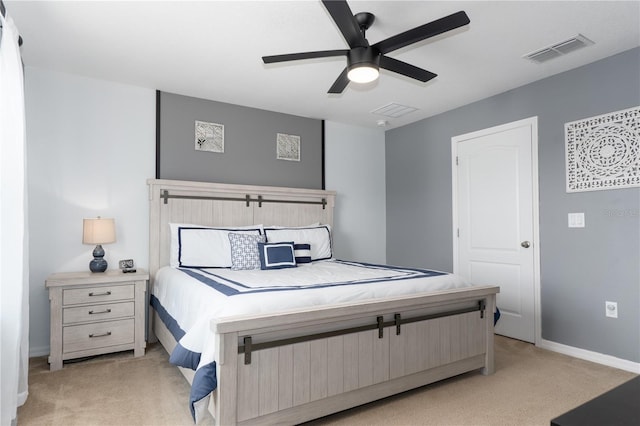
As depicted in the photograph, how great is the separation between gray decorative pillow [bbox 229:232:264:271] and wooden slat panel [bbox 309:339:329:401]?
1.41 metres

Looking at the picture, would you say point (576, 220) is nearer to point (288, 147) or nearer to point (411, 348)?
point (411, 348)

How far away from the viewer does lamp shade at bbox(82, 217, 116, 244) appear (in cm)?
314

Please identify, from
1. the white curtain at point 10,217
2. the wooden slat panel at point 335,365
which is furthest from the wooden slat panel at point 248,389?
the white curtain at point 10,217

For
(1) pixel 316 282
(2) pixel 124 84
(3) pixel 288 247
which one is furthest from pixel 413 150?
(2) pixel 124 84

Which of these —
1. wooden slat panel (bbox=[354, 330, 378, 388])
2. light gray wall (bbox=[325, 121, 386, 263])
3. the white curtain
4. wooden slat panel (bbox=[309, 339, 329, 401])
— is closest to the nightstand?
the white curtain

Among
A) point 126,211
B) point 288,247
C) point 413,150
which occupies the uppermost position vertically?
point 413,150

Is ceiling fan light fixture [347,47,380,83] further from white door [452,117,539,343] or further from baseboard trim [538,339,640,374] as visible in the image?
baseboard trim [538,339,640,374]

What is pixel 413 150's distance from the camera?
485cm

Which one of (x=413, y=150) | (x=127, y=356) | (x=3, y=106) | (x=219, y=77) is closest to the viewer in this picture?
(x=3, y=106)

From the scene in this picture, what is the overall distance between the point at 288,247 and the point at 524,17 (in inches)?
95.3

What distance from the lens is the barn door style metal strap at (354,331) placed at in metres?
1.81

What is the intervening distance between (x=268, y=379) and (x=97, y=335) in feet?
5.98

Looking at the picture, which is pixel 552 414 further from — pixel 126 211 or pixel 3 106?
pixel 126 211

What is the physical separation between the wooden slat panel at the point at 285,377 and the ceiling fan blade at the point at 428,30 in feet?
5.67
